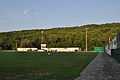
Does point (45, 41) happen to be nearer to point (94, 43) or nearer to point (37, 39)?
Answer: point (37, 39)

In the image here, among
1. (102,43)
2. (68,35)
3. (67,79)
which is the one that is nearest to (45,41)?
(68,35)

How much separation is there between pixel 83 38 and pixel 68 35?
13536 mm

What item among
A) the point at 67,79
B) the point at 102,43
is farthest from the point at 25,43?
the point at 67,79

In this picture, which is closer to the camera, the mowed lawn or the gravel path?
the gravel path

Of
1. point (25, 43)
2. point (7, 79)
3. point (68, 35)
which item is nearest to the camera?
point (7, 79)

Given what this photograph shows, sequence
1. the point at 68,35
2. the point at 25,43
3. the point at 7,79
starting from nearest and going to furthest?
the point at 7,79 → the point at 25,43 → the point at 68,35

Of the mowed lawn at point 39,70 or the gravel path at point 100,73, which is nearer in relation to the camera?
the gravel path at point 100,73

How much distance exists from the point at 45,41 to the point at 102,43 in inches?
1161

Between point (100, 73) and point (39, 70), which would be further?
point (39, 70)

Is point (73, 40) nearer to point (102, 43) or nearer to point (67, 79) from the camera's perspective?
point (102, 43)

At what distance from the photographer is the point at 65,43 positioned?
17862 cm

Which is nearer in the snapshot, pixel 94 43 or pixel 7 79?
pixel 7 79

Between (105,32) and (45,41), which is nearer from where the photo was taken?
(45,41)

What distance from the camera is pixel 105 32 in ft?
656
